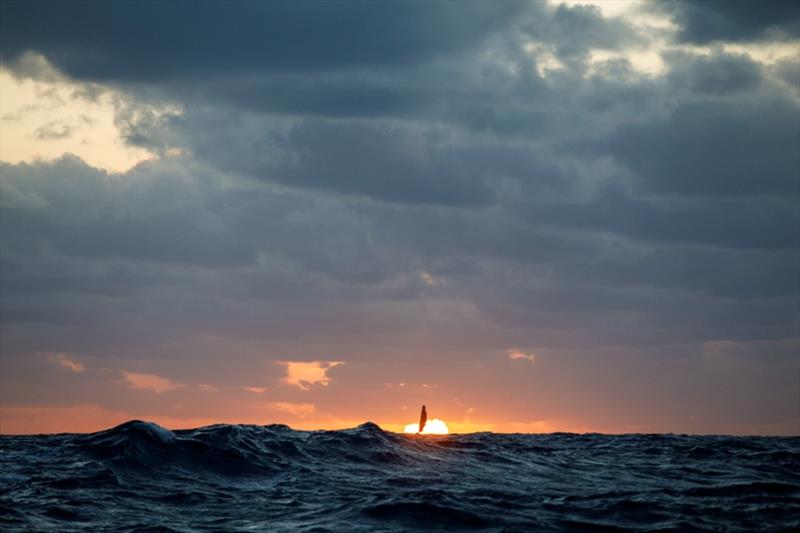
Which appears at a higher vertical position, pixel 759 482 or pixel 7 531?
pixel 759 482

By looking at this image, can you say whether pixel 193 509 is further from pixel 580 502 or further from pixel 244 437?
pixel 244 437

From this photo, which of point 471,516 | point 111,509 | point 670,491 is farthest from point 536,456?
point 111,509

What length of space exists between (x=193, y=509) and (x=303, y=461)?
39.5 ft

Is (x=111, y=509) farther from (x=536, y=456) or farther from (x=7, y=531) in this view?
(x=536, y=456)

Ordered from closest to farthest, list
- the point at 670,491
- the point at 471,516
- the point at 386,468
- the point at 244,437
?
the point at 471,516 → the point at 670,491 → the point at 386,468 → the point at 244,437

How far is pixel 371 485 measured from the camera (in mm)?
34406

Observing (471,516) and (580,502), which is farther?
(580,502)

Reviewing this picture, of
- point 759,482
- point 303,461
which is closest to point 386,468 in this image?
point 303,461

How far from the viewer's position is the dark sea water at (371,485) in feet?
87.8

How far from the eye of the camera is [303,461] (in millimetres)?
41219

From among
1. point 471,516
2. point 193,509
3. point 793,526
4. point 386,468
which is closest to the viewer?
point 793,526

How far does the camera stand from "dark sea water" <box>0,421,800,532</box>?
26750 mm

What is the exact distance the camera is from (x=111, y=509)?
2886cm

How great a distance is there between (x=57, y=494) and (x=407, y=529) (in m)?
13.2
